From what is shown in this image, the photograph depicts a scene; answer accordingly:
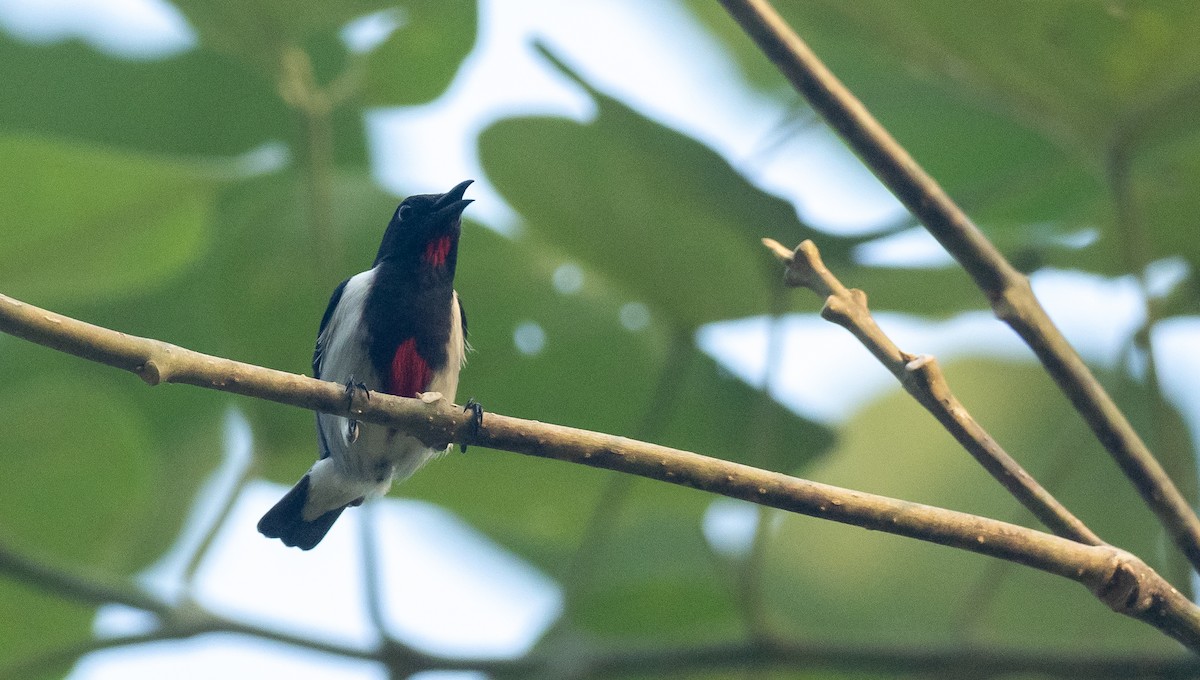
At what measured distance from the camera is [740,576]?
4.43 ft

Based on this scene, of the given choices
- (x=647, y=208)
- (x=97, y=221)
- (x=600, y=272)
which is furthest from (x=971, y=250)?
(x=97, y=221)

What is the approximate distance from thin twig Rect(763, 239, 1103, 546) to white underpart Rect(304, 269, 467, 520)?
2.05ft

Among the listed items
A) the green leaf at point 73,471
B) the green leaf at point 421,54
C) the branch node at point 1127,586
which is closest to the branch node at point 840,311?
the branch node at point 1127,586

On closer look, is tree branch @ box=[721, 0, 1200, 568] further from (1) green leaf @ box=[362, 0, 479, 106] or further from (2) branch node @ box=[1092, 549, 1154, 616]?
(1) green leaf @ box=[362, 0, 479, 106]

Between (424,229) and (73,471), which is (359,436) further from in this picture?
(73,471)

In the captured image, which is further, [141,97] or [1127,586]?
[141,97]

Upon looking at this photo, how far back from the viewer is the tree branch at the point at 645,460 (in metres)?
0.77

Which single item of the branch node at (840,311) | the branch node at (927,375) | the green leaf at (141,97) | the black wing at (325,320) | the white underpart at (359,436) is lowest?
the branch node at (927,375)

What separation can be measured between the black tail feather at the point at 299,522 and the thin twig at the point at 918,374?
810 millimetres

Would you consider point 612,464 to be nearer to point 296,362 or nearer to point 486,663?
point 486,663

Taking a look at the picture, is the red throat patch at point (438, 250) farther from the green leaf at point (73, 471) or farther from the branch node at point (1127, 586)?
the branch node at point (1127, 586)

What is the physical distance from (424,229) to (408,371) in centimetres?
16

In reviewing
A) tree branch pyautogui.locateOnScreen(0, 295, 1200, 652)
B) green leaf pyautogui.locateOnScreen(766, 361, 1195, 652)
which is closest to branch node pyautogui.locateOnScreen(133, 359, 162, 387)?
tree branch pyautogui.locateOnScreen(0, 295, 1200, 652)

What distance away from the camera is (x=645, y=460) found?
81cm
